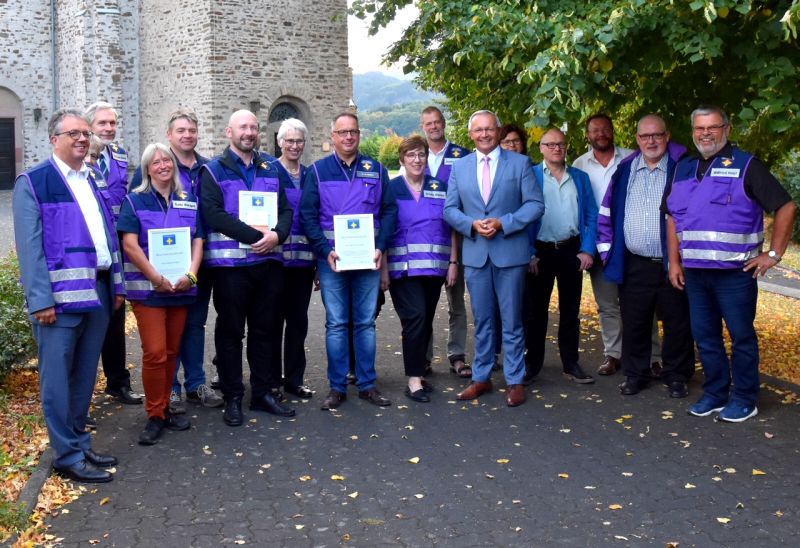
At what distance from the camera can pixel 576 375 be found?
7.39 meters

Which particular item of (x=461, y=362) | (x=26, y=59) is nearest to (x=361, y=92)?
(x=26, y=59)

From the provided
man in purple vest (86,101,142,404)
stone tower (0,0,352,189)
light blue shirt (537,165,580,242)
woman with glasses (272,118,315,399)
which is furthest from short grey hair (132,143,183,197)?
stone tower (0,0,352,189)

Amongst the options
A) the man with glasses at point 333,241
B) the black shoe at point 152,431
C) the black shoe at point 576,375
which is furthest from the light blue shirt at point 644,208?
the black shoe at point 152,431

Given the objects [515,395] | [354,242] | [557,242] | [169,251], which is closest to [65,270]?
[169,251]

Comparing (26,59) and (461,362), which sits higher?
(26,59)

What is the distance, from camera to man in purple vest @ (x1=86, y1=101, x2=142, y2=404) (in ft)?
21.1

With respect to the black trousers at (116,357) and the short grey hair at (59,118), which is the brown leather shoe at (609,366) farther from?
the short grey hair at (59,118)

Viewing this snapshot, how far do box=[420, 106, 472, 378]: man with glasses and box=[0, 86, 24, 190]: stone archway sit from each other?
82.8ft

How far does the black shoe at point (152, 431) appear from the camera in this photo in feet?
19.0

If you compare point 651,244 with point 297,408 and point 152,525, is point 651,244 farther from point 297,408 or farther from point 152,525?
point 152,525

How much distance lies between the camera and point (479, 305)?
22.6 feet

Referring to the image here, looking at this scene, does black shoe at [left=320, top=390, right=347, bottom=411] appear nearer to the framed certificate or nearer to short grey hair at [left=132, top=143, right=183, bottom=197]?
the framed certificate

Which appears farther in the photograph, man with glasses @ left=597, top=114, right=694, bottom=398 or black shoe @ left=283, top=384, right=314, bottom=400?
black shoe @ left=283, top=384, right=314, bottom=400

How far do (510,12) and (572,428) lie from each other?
3039mm
